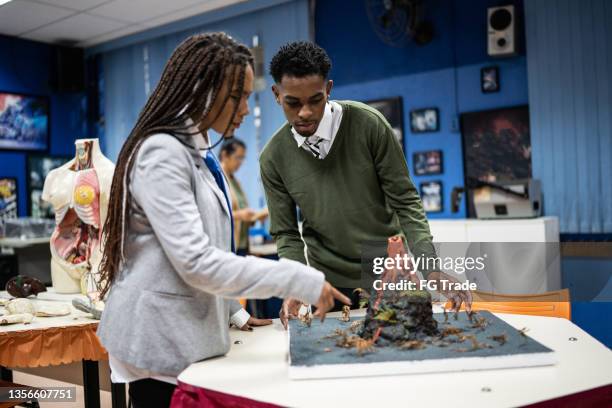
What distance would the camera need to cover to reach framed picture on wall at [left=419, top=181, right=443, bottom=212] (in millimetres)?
4941

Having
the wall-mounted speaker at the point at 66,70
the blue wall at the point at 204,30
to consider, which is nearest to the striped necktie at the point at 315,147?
the blue wall at the point at 204,30

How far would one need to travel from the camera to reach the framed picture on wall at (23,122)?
661cm

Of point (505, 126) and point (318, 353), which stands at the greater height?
point (505, 126)

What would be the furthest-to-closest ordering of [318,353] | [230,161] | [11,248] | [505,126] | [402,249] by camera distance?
[11,248]
[230,161]
[505,126]
[402,249]
[318,353]

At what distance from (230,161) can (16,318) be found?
3.12 m

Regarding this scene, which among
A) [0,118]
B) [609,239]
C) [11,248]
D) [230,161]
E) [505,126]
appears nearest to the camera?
[609,239]

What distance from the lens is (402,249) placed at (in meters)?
1.53

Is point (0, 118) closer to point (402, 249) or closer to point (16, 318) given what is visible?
point (16, 318)

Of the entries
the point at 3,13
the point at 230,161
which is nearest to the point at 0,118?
the point at 3,13

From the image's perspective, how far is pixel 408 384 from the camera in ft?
3.96

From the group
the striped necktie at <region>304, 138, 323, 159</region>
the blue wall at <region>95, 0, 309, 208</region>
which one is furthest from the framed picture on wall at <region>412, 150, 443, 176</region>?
the striped necktie at <region>304, 138, 323, 159</region>

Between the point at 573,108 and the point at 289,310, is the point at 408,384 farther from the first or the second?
the point at 573,108

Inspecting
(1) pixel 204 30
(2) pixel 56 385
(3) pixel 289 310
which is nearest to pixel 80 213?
(2) pixel 56 385

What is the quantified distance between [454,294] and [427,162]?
11.4 feet
